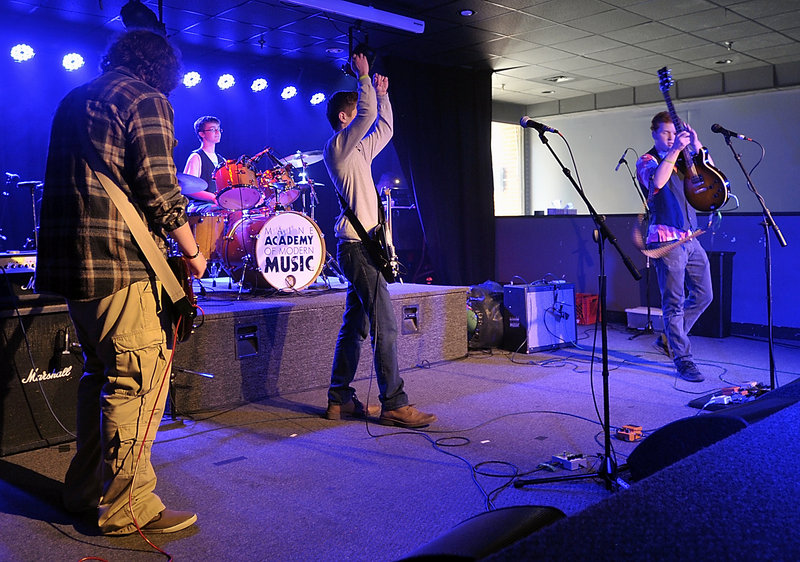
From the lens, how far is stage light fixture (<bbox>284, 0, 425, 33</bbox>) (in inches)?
Result: 251

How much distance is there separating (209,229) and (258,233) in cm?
139

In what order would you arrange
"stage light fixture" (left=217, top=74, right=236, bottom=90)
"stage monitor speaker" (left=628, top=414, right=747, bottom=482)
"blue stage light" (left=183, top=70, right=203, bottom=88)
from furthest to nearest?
"stage light fixture" (left=217, top=74, right=236, bottom=90), "blue stage light" (left=183, top=70, right=203, bottom=88), "stage monitor speaker" (left=628, top=414, right=747, bottom=482)

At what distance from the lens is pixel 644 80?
36.4 ft

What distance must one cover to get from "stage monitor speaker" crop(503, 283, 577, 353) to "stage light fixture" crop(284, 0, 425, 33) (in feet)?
9.36

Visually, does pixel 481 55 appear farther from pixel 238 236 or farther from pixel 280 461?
pixel 280 461

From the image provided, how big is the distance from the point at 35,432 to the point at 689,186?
4.50 meters

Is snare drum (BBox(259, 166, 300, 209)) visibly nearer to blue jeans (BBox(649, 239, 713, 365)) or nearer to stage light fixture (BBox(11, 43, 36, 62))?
stage light fixture (BBox(11, 43, 36, 62))

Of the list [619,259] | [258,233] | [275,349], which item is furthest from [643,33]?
[275,349]

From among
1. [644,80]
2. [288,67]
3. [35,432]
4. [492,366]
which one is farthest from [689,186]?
[644,80]

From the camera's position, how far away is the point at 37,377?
3764mm

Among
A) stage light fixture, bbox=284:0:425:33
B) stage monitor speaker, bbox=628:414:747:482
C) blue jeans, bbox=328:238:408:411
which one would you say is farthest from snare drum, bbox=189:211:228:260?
stage monitor speaker, bbox=628:414:747:482

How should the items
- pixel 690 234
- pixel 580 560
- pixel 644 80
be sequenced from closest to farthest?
pixel 580 560
pixel 690 234
pixel 644 80

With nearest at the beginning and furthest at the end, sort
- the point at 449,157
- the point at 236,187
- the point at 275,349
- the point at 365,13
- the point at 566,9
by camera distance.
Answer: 1. the point at 275,349
2. the point at 236,187
3. the point at 365,13
4. the point at 566,9
5. the point at 449,157

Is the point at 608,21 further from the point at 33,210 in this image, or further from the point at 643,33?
the point at 33,210
